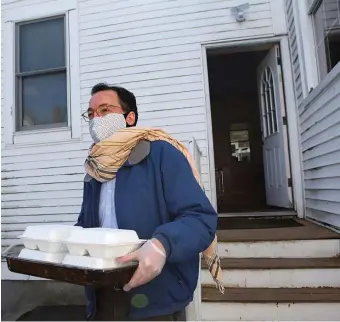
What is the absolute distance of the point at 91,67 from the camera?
421 cm

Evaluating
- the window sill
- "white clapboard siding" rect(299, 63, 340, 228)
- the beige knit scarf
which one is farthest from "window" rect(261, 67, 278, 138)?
the beige knit scarf

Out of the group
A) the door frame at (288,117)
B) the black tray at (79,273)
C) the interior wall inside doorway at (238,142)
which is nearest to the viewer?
the black tray at (79,273)

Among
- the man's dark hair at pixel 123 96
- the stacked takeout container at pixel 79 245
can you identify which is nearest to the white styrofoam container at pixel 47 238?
the stacked takeout container at pixel 79 245

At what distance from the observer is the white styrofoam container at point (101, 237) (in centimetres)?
83

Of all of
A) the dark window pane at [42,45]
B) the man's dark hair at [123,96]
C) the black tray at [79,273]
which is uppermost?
the dark window pane at [42,45]

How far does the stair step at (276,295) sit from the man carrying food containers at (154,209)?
134 cm

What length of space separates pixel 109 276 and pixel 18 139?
156 inches

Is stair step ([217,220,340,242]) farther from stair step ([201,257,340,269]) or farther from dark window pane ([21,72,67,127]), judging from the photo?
dark window pane ([21,72,67,127])

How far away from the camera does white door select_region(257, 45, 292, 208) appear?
3883mm

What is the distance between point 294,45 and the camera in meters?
3.65

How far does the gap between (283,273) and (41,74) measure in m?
3.81

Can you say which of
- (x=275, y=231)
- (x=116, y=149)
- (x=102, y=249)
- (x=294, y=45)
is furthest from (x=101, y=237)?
(x=294, y=45)

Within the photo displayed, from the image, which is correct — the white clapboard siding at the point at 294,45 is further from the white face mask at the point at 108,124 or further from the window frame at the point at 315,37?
the white face mask at the point at 108,124

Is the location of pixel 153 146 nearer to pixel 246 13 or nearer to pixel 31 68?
pixel 246 13
